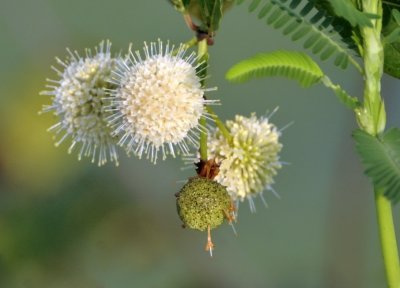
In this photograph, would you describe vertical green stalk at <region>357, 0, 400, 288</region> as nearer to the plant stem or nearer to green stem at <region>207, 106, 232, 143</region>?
the plant stem

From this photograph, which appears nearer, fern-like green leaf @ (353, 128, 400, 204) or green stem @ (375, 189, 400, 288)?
fern-like green leaf @ (353, 128, 400, 204)

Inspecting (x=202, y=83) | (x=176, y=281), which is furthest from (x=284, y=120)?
(x=202, y=83)

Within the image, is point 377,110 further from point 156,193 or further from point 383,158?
point 156,193

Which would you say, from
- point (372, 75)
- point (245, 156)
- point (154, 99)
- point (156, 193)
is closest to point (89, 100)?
point (154, 99)

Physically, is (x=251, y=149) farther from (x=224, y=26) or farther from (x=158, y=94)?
(x=224, y=26)

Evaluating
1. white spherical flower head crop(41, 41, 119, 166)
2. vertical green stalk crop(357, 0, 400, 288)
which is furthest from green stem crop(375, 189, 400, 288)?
white spherical flower head crop(41, 41, 119, 166)

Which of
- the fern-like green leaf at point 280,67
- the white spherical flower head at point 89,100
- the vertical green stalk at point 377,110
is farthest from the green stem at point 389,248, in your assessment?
the white spherical flower head at point 89,100

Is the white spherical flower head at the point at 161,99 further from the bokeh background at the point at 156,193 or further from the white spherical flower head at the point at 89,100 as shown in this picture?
the bokeh background at the point at 156,193
